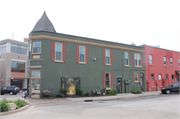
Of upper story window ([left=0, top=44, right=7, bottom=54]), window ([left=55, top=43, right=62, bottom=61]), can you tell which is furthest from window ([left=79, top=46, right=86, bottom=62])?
upper story window ([left=0, top=44, right=7, bottom=54])

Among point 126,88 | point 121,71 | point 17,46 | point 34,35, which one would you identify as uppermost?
point 17,46

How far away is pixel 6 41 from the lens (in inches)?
1305

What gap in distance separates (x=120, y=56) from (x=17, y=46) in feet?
Answer: 75.5

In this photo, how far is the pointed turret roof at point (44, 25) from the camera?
18.2 m

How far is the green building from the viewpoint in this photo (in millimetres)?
17016

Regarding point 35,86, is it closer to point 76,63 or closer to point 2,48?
point 76,63

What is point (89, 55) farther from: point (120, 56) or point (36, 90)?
point (36, 90)

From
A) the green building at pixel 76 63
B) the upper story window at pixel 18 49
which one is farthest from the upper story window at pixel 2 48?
the green building at pixel 76 63

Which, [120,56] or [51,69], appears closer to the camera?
[51,69]

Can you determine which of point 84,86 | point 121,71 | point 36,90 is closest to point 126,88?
point 121,71

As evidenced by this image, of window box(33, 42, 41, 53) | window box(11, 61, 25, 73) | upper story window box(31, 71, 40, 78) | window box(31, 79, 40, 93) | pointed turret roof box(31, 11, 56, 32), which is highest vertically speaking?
pointed turret roof box(31, 11, 56, 32)

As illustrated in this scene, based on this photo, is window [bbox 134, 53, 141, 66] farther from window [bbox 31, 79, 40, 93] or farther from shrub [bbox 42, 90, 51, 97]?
window [bbox 31, 79, 40, 93]

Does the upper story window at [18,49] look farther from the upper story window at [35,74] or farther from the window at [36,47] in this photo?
the upper story window at [35,74]

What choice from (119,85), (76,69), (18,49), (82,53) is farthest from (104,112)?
(18,49)
